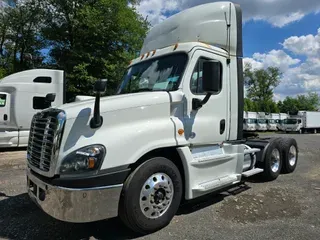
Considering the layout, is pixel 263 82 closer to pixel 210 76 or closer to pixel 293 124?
pixel 293 124

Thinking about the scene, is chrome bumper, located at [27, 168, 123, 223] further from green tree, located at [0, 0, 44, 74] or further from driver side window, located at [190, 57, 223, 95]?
green tree, located at [0, 0, 44, 74]

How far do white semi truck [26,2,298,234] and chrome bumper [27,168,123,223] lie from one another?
0.01 meters

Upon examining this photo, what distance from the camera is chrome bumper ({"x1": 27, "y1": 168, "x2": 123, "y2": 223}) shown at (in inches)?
143

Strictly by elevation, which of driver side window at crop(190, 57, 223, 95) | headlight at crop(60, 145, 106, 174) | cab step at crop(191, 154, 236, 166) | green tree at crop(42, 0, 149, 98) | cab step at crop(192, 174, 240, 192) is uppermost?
green tree at crop(42, 0, 149, 98)

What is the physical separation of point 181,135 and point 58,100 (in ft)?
33.9

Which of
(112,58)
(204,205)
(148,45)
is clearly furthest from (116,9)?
(204,205)

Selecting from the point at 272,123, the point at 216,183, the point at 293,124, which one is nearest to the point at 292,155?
the point at 216,183

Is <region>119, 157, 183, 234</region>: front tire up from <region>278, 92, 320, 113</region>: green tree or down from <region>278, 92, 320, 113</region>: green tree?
down

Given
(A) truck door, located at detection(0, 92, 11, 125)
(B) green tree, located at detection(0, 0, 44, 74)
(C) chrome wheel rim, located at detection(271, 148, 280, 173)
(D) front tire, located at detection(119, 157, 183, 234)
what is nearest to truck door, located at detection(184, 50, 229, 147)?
(D) front tire, located at detection(119, 157, 183, 234)

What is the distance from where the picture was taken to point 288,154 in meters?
8.19

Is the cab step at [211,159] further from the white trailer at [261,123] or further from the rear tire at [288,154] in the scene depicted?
the white trailer at [261,123]

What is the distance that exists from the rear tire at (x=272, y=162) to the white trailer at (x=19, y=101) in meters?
9.08

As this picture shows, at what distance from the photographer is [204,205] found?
17.7 feet

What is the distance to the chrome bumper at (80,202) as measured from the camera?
11.9ft
